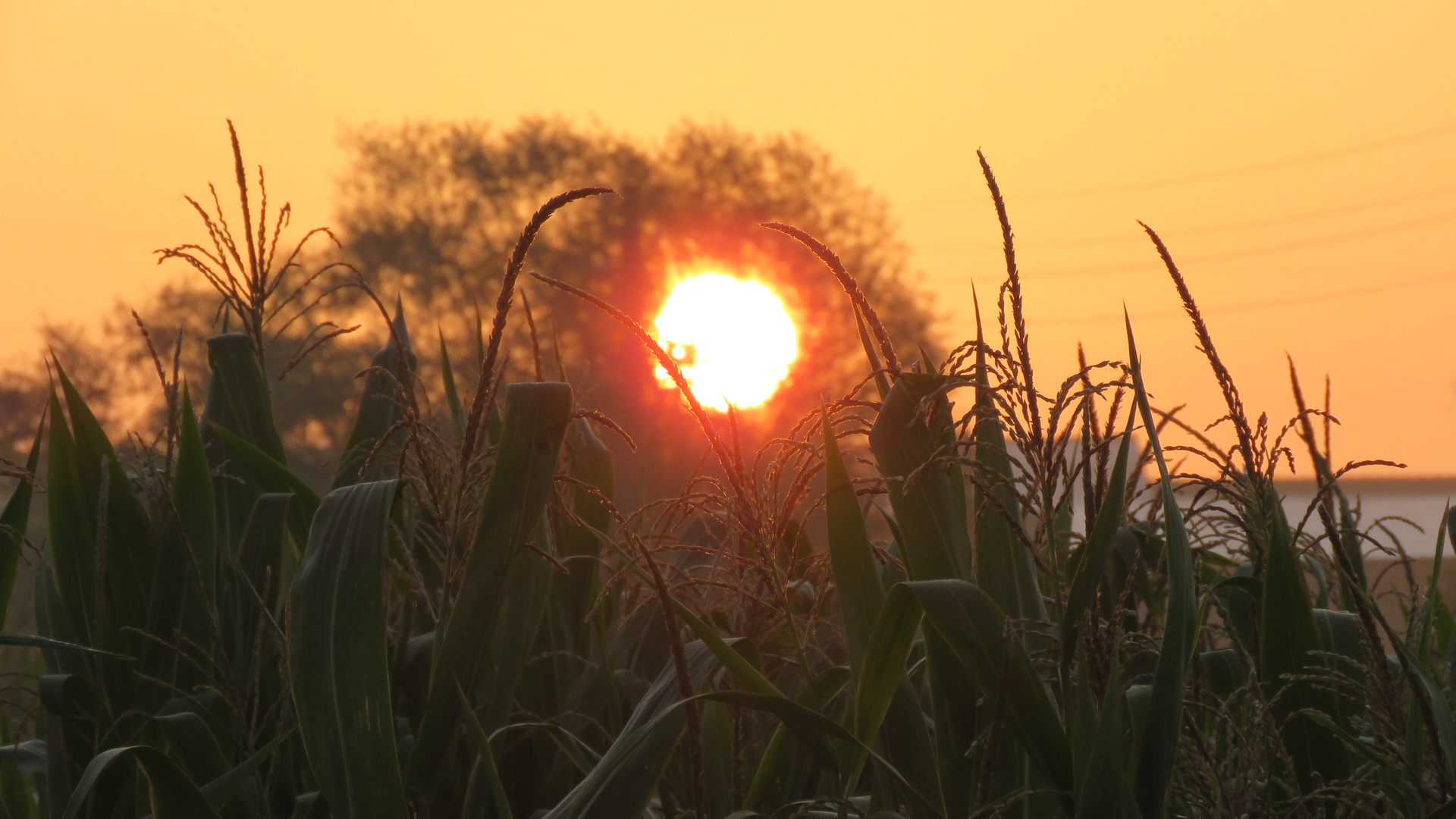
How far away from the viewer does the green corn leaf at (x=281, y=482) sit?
1.58m

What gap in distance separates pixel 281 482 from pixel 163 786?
1.96 feet

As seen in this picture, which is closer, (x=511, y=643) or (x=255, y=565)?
(x=511, y=643)

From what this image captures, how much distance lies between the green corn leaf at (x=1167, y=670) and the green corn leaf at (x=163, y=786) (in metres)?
0.93

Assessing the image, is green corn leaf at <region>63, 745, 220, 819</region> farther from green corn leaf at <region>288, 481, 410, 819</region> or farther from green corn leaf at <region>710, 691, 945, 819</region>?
green corn leaf at <region>710, 691, 945, 819</region>

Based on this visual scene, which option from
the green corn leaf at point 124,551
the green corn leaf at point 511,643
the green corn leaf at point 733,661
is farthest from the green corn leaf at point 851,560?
the green corn leaf at point 124,551

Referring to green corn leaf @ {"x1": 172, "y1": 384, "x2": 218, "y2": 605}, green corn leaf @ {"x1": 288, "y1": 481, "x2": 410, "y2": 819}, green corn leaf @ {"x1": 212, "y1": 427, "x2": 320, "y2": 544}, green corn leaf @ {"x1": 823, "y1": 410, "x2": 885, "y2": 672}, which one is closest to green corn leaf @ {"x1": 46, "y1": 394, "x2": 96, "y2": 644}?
green corn leaf @ {"x1": 172, "y1": 384, "x2": 218, "y2": 605}

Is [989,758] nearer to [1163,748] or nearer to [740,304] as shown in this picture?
[1163,748]

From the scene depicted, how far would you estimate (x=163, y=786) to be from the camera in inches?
44.6

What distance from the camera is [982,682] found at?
3.41 feet

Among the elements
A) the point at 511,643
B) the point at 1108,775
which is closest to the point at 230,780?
the point at 511,643

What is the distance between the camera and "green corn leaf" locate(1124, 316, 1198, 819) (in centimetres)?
99

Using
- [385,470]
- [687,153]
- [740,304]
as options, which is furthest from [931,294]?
[385,470]

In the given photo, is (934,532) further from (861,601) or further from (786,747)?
(786,747)

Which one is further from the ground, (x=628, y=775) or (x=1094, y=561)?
(x=1094, y=561)
